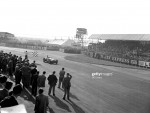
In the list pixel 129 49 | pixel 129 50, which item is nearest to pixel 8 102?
pixel 129 50

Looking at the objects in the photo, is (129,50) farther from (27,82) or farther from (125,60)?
Answer: (27,82)

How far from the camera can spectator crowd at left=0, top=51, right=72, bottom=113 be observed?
607cm

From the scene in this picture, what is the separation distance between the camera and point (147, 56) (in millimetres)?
41719

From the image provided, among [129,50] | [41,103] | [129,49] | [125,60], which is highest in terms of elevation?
[129,49]

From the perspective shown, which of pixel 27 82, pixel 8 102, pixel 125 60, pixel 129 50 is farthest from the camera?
pixel 129 50

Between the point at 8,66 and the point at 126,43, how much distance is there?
131 feet

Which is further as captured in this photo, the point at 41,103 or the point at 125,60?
the point at 125,60

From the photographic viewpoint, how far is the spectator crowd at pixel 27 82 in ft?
19.9

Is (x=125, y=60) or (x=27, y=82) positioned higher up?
(x=27, y=82)

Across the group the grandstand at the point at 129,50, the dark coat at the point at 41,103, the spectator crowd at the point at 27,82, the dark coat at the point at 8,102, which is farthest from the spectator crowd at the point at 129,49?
the dark coat at the point at 8,102

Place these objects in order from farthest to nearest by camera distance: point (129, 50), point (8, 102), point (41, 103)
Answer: point (129, 50) < point (41, 103) < point (8, 102)

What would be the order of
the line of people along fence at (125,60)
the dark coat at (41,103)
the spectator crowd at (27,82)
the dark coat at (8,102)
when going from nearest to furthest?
the dark coat at (8,102) < the spectator crowd at (27,82) < the dark coat at (41,103) < the line of people along fence at (125,60)

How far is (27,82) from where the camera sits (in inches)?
583

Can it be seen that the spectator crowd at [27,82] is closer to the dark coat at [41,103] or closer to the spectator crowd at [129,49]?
the dark coat at [41,103]
